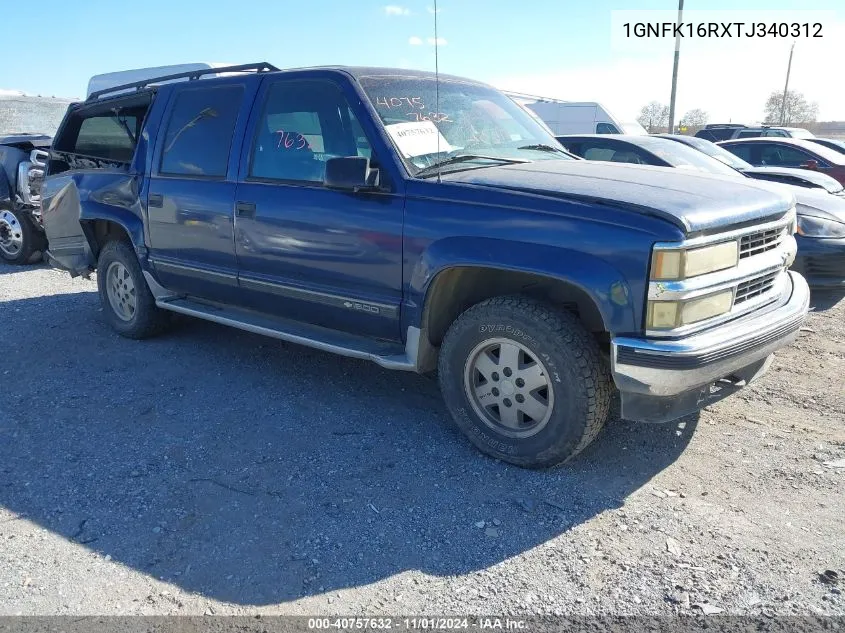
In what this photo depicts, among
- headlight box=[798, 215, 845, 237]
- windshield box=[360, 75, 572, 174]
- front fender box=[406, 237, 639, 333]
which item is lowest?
headlight box=[798, 215, 845, 237]

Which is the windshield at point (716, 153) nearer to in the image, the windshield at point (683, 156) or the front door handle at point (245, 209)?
the windshield at point (683, 156)

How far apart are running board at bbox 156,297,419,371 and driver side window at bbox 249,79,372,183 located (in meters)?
0.91

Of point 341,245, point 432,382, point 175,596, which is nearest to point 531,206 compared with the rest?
point 341,245

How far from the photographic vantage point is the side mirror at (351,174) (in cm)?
339

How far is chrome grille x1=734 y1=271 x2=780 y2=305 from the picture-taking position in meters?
3.17

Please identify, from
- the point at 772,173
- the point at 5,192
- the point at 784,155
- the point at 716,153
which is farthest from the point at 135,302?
the point at 784,155

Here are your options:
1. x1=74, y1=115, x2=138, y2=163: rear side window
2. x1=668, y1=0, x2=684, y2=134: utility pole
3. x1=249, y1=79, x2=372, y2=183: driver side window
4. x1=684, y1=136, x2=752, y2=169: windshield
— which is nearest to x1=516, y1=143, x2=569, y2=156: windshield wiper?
x1=249, y1=79, x2=372, y2=183: driver side window

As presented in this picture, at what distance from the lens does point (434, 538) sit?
2.85m

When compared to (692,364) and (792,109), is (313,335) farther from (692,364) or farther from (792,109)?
(792,109)

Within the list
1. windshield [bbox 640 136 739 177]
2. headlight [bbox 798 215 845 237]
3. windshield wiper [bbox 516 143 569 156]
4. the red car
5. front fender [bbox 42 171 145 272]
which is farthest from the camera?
the red car

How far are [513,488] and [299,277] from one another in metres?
1.76

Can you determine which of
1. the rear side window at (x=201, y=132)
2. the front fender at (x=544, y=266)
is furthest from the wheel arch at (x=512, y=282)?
the rear side window at (x=201, y=132)

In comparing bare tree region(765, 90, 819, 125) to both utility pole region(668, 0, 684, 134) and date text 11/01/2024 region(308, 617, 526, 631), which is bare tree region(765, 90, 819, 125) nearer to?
utility pole region(668, 0, 684, 134)

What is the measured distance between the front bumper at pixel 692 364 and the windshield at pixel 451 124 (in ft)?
4.76
